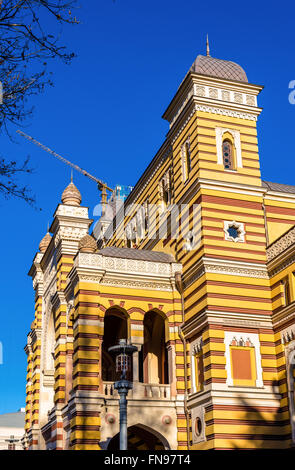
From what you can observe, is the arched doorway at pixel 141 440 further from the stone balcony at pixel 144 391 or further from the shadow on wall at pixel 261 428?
the shadow on wall at pixel 261 428

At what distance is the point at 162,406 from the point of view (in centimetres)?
2645

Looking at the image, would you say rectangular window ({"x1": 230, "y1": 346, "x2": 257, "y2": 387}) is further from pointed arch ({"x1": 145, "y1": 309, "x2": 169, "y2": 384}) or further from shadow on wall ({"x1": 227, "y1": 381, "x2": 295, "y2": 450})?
pointed arch ({"x1": 145, "y1": 309, "x2": 169, "y2": 384})

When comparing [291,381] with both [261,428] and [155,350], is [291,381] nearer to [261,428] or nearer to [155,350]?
[261,428]

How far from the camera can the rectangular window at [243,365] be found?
25172mm

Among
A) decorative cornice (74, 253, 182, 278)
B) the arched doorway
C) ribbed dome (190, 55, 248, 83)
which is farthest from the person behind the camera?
ribbed dome (190, 55, 248, 83)

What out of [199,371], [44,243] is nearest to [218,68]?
[199,371]

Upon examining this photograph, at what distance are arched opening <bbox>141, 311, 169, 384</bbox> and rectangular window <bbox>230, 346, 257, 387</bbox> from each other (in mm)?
5298

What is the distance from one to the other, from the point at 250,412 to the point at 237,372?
160 cm

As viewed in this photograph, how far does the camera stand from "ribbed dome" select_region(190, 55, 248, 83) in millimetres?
29614

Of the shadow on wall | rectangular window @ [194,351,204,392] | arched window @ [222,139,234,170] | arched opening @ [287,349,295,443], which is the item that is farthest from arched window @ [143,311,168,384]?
arched window @ [222,139,234,170]

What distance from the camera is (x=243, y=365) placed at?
83.4 feet

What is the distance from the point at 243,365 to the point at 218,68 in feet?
45.1
